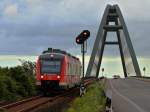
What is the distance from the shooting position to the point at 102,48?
400 feet

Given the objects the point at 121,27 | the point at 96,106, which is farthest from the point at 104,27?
the point at 96,106

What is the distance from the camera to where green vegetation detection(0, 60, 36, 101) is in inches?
1455

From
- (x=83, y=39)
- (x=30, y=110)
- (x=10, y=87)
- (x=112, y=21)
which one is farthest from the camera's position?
(x=112, y=21)

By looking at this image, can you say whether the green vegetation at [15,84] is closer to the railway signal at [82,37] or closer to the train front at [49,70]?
the train front at [49,70]

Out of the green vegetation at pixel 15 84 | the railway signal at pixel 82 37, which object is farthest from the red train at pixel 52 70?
the railway signal at pixel 82 37

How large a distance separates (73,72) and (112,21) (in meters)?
77.1

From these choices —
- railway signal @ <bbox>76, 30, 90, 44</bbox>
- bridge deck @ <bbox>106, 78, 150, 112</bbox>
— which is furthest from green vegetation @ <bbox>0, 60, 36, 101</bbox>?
railway signal @ <bbox>76, 30, 90, 44</bbox>

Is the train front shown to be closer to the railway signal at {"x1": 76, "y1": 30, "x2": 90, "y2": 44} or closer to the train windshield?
the train windshield

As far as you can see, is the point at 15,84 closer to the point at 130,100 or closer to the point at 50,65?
the point at 50,65

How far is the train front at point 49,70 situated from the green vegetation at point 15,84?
1.25m

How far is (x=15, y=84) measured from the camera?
1535 inches

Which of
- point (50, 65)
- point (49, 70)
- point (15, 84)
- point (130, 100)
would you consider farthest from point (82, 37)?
point (50, 65)

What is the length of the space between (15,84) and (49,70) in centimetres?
360

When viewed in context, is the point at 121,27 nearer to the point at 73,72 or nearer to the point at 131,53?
the point at 131,53
